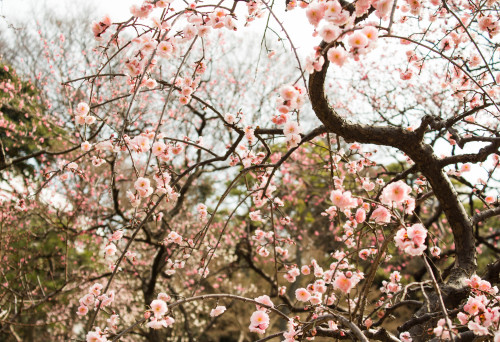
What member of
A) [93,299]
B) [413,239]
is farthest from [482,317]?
[93,299]

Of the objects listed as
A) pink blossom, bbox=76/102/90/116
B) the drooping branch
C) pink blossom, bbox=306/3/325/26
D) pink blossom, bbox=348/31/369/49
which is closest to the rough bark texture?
the drooping branch

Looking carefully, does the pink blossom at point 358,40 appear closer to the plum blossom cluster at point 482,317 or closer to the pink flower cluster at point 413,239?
the pink flower cluster at point 413,239

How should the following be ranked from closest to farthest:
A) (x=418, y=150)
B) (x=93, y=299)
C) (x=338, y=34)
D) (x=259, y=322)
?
(x=338, y=34) < (x=259, y=322) < (x=93, y=299) < (x=418, y=150)

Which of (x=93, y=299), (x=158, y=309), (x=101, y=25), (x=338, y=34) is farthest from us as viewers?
(x=93, y=299)

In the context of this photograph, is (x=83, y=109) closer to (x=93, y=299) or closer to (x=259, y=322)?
(x=93, y=299)

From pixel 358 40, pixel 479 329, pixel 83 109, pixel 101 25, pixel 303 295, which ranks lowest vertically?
pixel 479 329

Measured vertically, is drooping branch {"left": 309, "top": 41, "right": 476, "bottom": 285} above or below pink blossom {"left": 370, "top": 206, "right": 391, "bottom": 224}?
above

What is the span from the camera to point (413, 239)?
140 centimetres

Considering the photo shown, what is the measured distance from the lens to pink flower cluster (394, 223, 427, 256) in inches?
53.9

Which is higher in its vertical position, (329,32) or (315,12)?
(315,12)

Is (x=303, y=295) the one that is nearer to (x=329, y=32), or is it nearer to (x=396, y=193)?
(x=396, y=193)

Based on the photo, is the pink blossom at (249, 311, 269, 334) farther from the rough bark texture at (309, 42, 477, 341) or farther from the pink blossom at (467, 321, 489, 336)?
the pink blossom at (467, 321, 489, 336)

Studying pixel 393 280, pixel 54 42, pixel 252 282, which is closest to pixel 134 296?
pixel 252 282

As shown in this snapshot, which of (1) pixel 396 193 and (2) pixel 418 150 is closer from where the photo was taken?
(1) pixel 396 193
